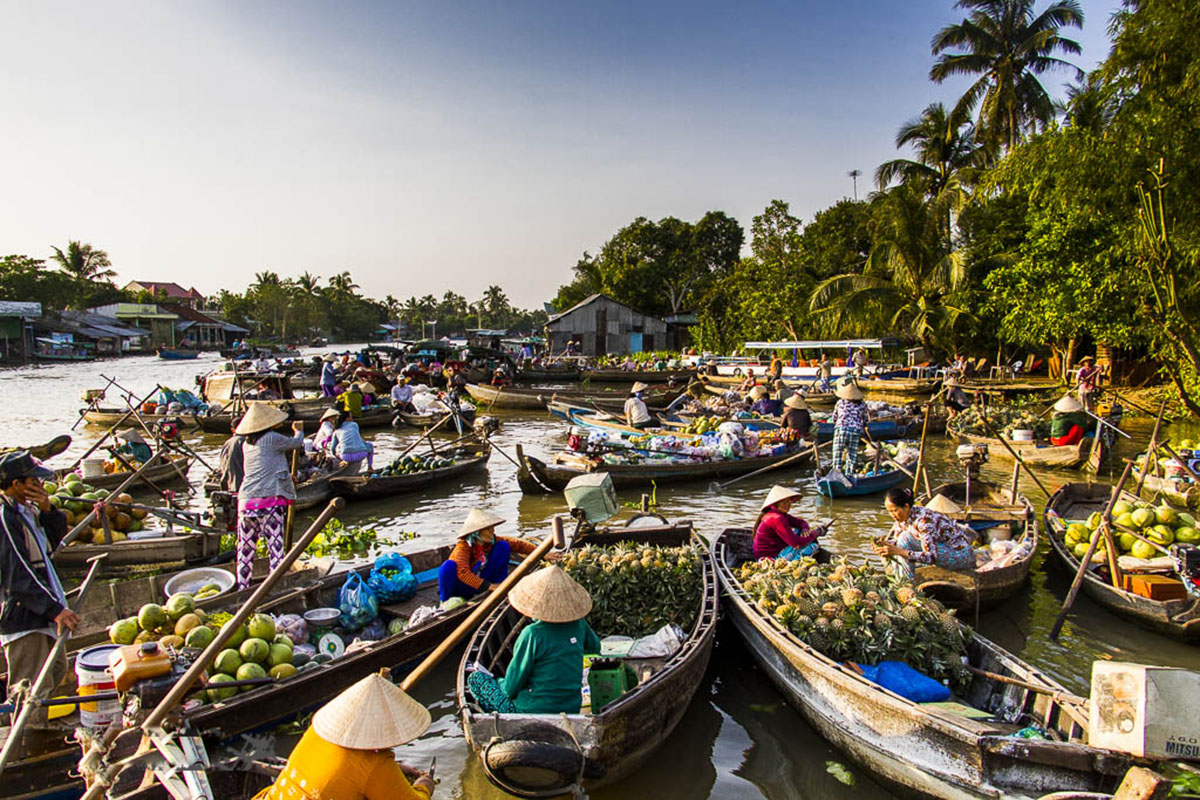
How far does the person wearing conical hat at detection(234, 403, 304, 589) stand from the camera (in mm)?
Result: 6449

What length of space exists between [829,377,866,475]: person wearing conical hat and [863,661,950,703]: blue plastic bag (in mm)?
7192

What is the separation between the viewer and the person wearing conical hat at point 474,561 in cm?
588

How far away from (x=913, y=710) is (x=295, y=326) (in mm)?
80765

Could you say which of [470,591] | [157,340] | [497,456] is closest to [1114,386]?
[497,456]

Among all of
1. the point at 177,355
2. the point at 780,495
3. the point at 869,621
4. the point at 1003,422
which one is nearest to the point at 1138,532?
the point at 780,495

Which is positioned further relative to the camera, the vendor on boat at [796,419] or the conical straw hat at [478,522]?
the vendor on boat at [796,419]

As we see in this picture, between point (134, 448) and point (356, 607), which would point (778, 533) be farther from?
point (134, 448)

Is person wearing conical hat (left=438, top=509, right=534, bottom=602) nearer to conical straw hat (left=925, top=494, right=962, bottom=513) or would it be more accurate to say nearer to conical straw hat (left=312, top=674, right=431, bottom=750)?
conical straw hat (left=312, top=674, right=431, bottom=750)

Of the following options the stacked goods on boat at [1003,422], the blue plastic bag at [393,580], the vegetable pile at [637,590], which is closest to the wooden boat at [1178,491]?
the stacked goods on boat at [1003,422]

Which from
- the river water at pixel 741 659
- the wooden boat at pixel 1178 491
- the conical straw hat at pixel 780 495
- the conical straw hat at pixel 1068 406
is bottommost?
the river water at pixel 741 659

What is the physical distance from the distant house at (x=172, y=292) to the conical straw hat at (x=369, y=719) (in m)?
75.2

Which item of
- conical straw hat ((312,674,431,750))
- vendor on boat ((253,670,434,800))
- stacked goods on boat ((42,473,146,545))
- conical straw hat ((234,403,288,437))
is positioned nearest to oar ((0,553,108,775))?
vendor on boat ((253,670,434,800))

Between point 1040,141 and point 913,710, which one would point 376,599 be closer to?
point 913,710

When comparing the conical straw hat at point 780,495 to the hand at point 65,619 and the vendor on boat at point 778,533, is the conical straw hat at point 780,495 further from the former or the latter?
the hand at point 65,619
